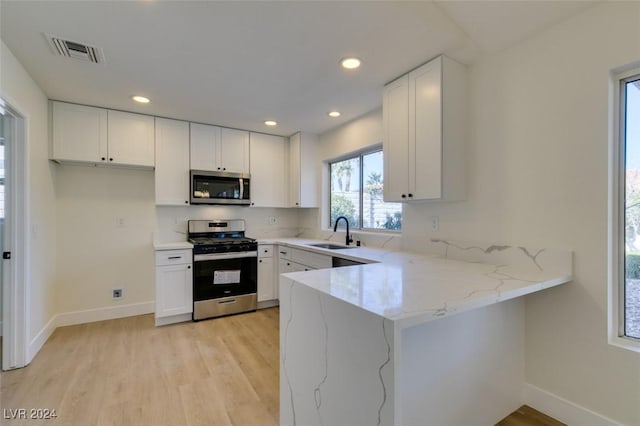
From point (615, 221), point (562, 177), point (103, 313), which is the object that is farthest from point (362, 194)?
Answer: point (103, 313)

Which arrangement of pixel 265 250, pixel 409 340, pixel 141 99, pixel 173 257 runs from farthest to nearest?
pixel 265 250, pixel 173 257, pixel 141 99, pixel 409 340

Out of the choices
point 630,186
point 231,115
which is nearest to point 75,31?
point 231,115

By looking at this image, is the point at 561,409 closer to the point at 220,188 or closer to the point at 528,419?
the point at 528,419

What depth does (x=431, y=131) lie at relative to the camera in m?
2.19

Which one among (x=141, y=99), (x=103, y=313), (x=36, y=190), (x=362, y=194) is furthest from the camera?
(x=362, y=194)

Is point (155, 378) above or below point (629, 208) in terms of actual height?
below

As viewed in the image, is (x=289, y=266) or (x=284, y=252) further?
(x=284, y=252)

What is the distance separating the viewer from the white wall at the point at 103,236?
3307 mm

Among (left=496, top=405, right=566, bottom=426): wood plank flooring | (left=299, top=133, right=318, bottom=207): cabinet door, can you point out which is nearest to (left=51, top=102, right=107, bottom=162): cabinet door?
(left=299, top=133, right=318, bottom=207): cabinet door

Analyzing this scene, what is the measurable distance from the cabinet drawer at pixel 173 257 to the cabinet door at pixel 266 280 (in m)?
0.88

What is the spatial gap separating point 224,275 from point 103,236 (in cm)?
151

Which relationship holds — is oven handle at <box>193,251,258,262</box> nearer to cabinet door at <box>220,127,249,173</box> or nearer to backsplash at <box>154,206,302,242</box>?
backsplash at <box>154,206,302,242</box>

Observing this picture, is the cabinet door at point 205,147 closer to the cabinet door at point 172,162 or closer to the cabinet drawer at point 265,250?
the cabinet door at point 172,162

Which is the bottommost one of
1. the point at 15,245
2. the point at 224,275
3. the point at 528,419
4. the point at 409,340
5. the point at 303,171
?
the point at 528,419
